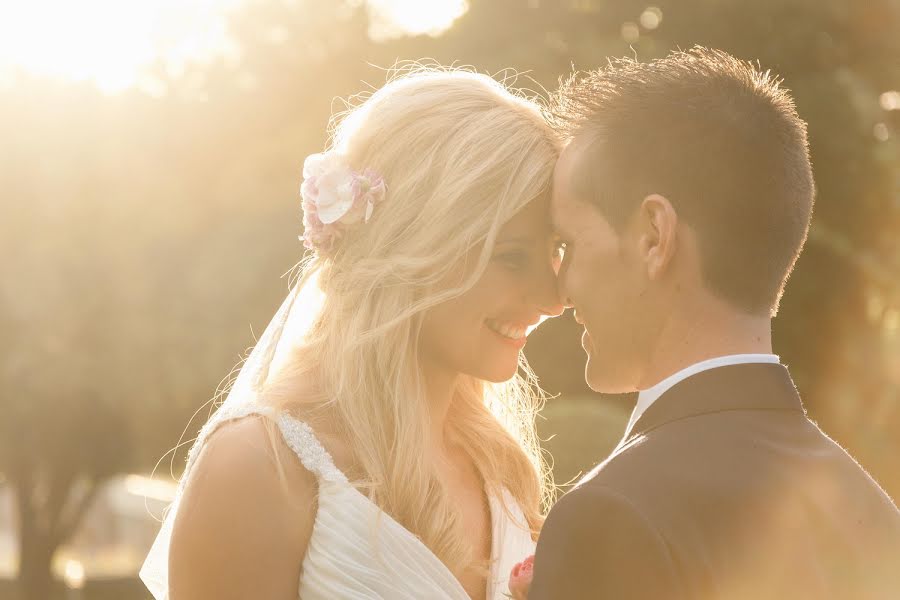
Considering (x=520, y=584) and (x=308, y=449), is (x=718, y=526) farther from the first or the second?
(x=308, y=449)

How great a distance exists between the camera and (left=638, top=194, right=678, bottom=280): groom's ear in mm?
2803

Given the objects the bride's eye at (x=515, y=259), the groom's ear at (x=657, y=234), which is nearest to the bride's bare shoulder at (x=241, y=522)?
the bride's eye at (x=515, y=259)

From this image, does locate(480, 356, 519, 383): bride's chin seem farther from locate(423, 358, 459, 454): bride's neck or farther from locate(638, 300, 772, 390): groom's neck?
locate(638, 300, 772, 390): groom's neck

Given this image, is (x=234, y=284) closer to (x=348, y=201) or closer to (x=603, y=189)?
(x=348, y=201)

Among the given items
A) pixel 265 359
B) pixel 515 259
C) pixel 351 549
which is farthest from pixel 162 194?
pixel 351 549

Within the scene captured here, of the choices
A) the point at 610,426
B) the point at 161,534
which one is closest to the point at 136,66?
the point at 610,426

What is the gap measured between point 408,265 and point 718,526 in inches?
75.8

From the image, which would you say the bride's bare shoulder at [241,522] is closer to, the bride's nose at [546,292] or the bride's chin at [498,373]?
the bride's chin at [498,373]

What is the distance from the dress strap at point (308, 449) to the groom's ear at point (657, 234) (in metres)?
1.40

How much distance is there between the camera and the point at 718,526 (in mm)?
2379

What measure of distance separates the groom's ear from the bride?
1201mm

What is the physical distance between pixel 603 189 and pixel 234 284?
12509mm

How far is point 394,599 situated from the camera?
3.80m

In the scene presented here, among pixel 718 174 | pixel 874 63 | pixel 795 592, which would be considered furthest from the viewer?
pixel 874 63
